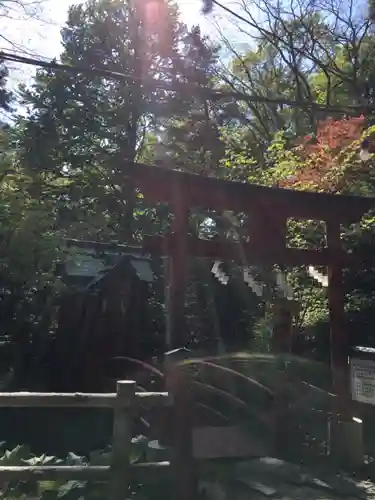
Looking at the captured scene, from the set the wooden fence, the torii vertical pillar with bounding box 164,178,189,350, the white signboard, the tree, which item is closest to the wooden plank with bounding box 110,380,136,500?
the wooden fence

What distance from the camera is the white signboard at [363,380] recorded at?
607 centimetres

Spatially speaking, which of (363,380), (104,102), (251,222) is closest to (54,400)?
(251,222)

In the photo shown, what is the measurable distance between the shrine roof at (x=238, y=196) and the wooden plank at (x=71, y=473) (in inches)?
115

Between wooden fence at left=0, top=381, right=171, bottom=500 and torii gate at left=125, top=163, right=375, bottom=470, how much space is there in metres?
1.96

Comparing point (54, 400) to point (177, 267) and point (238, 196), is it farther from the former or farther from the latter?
point (238, 196)

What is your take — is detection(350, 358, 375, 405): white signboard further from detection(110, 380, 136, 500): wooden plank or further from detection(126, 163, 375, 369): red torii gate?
detection(110, 380, 136, 500): wooden plank

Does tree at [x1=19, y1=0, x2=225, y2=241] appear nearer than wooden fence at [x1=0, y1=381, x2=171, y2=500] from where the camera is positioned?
No

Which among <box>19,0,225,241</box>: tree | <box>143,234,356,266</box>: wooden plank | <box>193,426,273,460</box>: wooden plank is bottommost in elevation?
<box>193,426,273,460</box>: wooden plank

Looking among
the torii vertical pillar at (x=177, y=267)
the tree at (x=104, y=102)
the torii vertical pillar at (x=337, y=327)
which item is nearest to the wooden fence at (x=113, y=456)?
the torii vertical pillar at (x=177, y=267)

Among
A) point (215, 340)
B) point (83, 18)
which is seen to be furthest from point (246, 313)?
point (83, 18)

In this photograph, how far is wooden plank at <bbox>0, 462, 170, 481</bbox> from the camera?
399 cm

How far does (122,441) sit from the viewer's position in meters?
4.13

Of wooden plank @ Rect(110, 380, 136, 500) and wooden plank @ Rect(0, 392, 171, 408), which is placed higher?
wooden plank @ Rect(0, 392, 171, 408)

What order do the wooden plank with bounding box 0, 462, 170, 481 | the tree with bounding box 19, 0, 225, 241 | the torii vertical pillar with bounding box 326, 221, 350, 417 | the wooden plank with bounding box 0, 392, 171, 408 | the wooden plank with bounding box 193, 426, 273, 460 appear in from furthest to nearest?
the tree with bounding box 19, 0, 225, 241 < the torii vertical pillar with bounding box 326, 221, 350, 417 < the wooden plank with bounding box 193, 426, 273, 460 < the wooden plank with bounding box 0, 392, 171, 408 < the wooden plank with bounding box 0, 462, 170, 481
